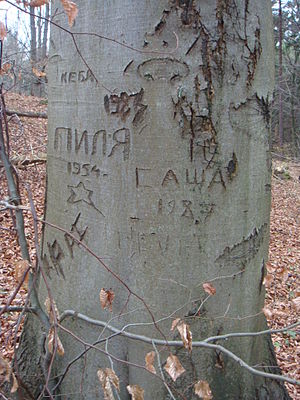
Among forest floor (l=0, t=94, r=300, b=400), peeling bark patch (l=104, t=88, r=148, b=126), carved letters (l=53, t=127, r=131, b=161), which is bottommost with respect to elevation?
forest floor (l=0, t=94, r=300, b=400)

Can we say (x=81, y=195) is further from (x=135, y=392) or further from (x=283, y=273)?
(x=283, y=273)

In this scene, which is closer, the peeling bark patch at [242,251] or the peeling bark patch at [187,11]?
the peeling bark patch at [187,11]

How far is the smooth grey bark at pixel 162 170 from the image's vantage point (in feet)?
4.83

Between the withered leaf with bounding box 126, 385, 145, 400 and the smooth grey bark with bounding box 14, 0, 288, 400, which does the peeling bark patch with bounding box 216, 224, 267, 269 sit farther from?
the withered leaf with bounding box 126, 385, 145, 400

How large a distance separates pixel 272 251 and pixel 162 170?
668 centimetres

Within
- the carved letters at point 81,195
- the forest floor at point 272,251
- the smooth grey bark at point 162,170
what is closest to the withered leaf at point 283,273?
the forest floor at point 272,251

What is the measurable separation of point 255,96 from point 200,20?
363mm

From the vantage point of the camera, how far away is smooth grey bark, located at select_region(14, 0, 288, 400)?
147 cm

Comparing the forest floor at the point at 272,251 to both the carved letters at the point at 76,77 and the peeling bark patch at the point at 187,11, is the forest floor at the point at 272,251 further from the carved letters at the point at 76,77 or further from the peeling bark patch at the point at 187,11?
the peeling bark patch at the point at 187,11

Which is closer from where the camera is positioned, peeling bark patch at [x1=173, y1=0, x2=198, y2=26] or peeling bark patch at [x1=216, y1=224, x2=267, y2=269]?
peeling bark patch at [x1=173, y1=0, x2=198, y2=26]

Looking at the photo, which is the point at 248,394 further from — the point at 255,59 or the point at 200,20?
the point at 200,20

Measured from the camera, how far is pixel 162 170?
1.50m

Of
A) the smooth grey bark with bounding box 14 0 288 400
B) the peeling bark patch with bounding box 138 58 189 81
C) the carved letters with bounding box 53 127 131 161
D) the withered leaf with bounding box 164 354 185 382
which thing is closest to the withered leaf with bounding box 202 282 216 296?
the smooth grey bark with bounding box 14 0 288 400

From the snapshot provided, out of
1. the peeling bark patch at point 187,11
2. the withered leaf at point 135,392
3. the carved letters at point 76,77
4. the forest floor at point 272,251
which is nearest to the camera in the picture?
the withered leaf at point 135,392
